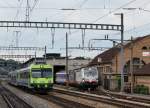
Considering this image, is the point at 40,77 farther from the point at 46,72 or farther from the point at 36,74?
the point at 46,72

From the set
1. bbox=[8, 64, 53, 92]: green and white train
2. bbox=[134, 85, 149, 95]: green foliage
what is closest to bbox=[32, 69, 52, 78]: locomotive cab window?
bbox=[8, 64, 53, 92]: green and white train

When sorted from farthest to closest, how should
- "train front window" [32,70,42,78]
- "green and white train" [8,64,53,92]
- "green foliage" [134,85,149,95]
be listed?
1. "green foliage" [134,85,149,95]
2. "train front window" [32,70,42,78]
3. "green and white train" [8,64,53,92]

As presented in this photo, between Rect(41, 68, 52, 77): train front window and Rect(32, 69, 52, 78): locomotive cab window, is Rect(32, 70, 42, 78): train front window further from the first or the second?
Rect(41, 68, 52, 77): train front window

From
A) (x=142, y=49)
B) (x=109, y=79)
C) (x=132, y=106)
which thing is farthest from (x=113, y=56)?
(x=132, y=106)

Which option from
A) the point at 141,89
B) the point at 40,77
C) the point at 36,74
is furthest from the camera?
the point at 141,89

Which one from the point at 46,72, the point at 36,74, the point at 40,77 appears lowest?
the point at 40,77

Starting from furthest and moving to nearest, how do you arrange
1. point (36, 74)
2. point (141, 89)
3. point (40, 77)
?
point (141, 89)
point (36, 74)
point (40, 77)

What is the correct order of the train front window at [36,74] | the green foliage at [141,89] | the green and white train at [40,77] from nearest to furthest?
1. the green and white train at [40,77]
2. the train front window at [36,74]
3. the green foliage at [141,89]

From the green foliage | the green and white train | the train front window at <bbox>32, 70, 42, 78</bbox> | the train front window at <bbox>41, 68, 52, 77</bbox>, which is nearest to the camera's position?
the green and white train

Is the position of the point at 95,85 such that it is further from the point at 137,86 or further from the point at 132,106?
the point at 132,106

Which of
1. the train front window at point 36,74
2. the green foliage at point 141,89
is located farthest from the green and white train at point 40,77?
the green foliage at point 141,89

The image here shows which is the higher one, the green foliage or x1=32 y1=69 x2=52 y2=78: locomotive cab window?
x1=32 y1=69 x2=52 y2=78: locomotive cab window

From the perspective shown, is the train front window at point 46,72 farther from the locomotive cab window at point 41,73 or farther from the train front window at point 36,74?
the train front window at point 36,74

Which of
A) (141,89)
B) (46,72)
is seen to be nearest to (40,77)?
(46,72)
